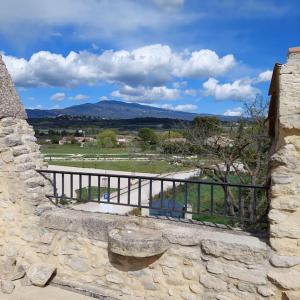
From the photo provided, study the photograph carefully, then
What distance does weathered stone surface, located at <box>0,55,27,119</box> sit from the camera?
14.7 feet

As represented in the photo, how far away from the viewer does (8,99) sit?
4.57 m

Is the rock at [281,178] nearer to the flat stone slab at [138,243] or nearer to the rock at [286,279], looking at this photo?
the rock at [286,279]

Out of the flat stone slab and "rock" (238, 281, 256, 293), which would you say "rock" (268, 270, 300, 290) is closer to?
"rock" (238, 281, 256, 293)

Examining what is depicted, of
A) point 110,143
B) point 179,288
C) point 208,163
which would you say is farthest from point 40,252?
point 110,143

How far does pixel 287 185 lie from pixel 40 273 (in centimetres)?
310

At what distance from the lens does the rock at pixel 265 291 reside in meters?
3.35

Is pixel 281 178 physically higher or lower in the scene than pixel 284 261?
higher

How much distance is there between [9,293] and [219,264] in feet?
8.23

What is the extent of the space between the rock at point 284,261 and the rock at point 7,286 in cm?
301

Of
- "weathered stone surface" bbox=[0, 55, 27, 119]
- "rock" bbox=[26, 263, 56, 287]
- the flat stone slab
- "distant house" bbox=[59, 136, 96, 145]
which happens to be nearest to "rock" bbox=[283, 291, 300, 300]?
the flat stone slab

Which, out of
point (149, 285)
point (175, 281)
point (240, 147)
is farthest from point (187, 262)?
point (240, 147)

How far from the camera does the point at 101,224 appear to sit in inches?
165

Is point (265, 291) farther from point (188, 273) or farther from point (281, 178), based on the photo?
point (281, 178)

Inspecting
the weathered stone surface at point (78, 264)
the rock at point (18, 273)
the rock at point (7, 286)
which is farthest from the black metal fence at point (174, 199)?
the rock at point (7, 286)
